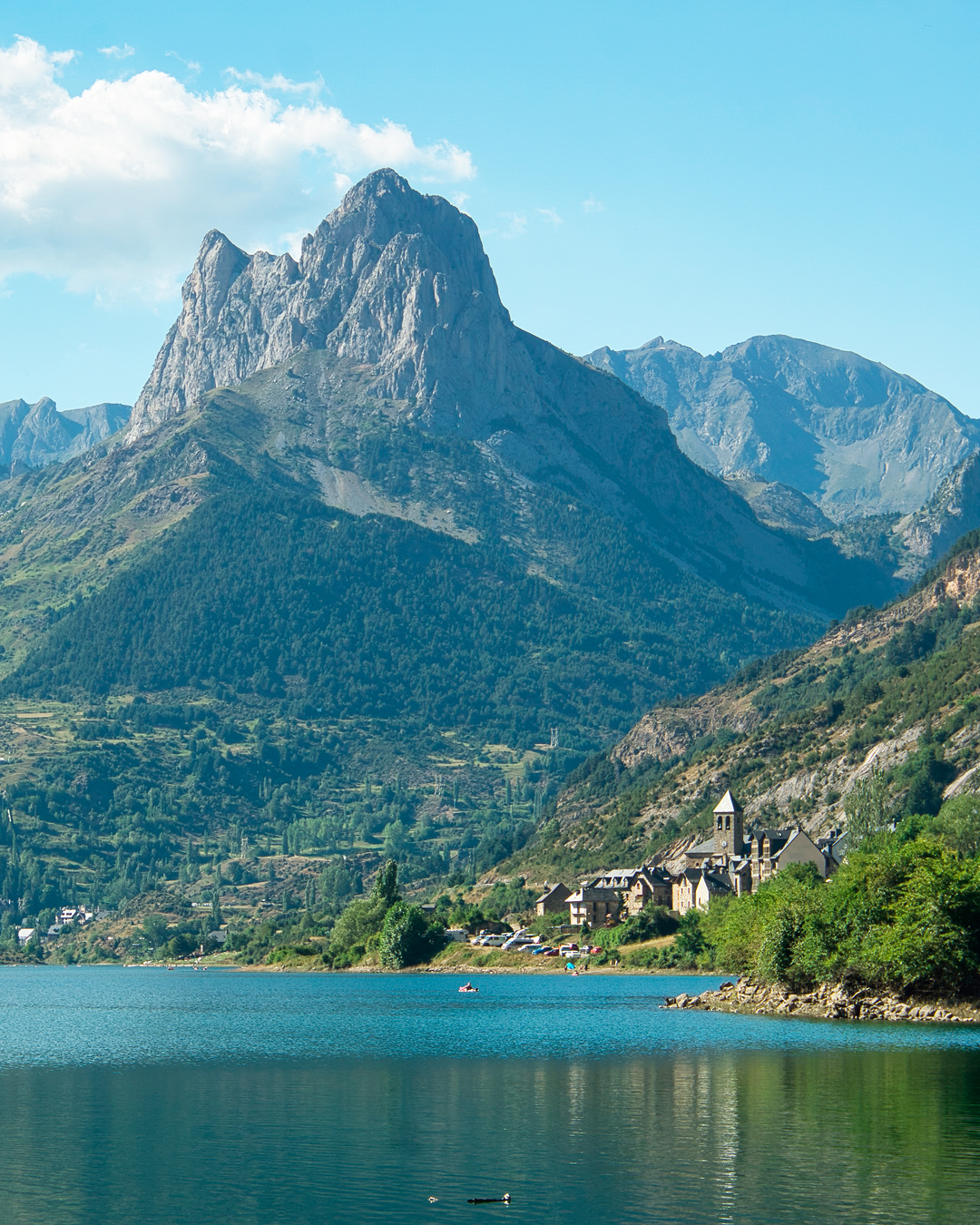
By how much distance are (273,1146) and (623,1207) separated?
54.2 ft

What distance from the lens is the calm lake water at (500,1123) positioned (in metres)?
50.1

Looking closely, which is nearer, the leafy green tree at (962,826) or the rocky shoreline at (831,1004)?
the rocky shoreline at (831,1004)

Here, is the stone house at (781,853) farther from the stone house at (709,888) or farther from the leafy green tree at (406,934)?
the leafy green tree at (406,934)

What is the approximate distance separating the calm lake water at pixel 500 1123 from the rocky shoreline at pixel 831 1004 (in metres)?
3.38

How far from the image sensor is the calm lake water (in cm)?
5006

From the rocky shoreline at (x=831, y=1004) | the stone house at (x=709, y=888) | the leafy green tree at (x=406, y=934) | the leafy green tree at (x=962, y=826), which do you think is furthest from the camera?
the leafy green tree at (x=406, y=934)

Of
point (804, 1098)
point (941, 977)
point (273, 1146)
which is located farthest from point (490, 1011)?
point (273, 1146)

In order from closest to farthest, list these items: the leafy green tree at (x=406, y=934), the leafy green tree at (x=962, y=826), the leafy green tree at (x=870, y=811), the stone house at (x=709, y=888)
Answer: the leafy green tree at (x=962, y=826) < the leafy green tree at (x=870, y=811) < the stone house at (x=709, y=888) < the leafy green tree at (x=406, y=934)

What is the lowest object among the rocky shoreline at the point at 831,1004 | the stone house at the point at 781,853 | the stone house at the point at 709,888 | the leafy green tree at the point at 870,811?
the rocky shoreline at the point at 831,1004

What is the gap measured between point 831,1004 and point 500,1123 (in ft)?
157

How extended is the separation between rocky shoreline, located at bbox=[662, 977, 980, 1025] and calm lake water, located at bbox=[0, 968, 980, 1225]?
338 centimetres

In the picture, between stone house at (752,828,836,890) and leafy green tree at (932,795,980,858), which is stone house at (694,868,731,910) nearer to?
stone house at (752,828,836,890)

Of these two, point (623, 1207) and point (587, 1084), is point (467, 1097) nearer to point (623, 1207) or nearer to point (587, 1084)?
point (587, 1084)

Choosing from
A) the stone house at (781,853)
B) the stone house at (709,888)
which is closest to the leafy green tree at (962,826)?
the stone house at (781,853)
